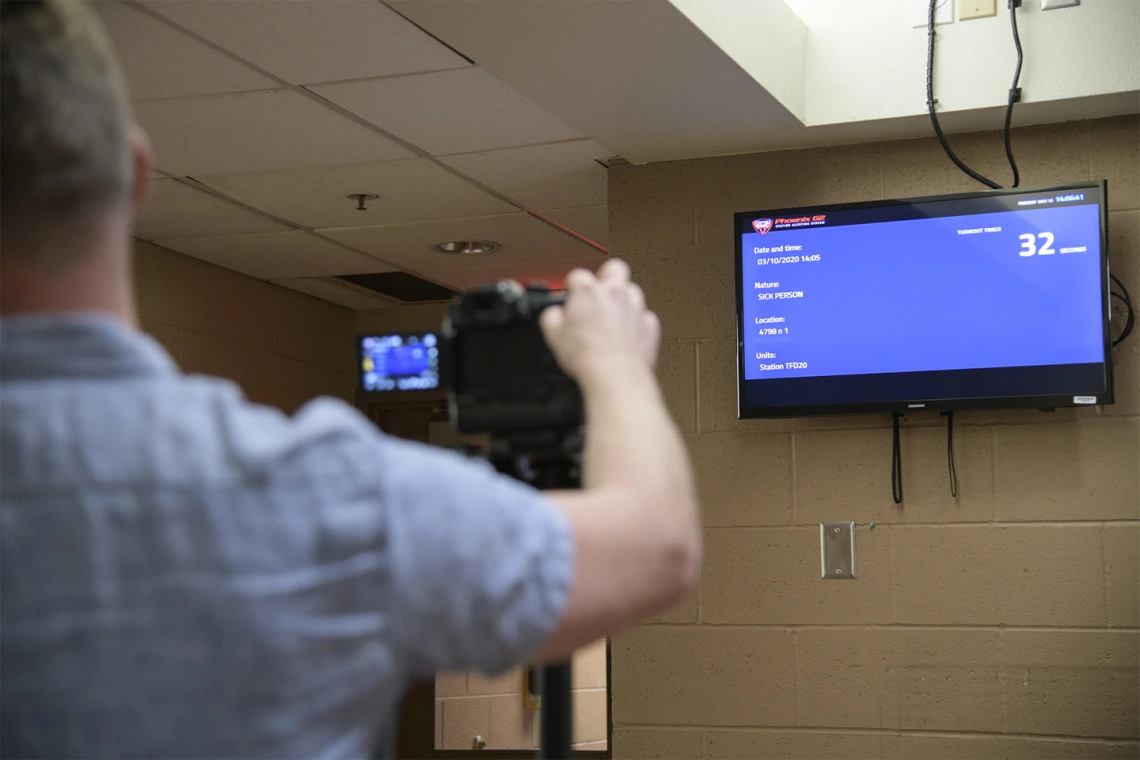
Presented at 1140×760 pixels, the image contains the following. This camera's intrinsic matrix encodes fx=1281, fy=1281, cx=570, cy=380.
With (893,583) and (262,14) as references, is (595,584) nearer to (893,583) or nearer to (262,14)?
(262,14)

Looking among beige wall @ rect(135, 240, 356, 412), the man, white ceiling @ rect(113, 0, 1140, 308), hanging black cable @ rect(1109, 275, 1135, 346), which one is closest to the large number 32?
hanging black cable @ rect(1109, 275, 1135, 346)

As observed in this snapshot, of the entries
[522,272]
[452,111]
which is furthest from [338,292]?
[452,111]

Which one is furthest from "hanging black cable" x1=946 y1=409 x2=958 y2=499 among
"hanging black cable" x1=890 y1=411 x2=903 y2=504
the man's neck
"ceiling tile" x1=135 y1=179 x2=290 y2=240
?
the man's neck

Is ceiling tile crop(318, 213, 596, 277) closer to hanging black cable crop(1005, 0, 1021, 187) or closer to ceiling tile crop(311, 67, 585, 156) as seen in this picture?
ceiling tile crop(311, 67, 585, 156)

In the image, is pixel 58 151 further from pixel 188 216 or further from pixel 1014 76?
pixel 188 216

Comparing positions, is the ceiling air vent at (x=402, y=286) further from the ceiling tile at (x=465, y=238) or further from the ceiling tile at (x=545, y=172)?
the ceiling tile at (x=545, y=172)

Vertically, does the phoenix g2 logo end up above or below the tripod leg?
above

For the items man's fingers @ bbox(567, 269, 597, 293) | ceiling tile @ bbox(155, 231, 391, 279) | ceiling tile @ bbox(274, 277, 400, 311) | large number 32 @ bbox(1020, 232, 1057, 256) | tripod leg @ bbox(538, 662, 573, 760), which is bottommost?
tripod leg @ bbox(538, 662, 573, 760)

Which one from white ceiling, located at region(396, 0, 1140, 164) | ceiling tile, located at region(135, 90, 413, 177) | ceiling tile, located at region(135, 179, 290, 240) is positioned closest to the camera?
white ceiling, located at region(396, 0, 1140, 164)

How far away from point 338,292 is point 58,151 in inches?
201

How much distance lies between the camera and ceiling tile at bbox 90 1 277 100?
2729 mm

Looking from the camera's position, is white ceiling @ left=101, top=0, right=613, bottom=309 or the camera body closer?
the camera body

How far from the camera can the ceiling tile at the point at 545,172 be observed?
368 centimetres

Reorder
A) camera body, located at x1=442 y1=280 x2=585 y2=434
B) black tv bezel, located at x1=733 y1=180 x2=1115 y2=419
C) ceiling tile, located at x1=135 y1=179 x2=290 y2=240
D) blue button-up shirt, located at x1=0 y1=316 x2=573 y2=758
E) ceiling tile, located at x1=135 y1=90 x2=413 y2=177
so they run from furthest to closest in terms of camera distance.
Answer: ceiling tile, located at x1=135 y1=179 x2=290 y2=240, ceiling tile, located at x1=135 y1=90 x2=413 y2=177, black tv bezel, located at x1=733 y1=180 x2=1115 y2=419, camera body, located at x1=442 y1=280 x2=585 y2=434, blue button-up shirt, located at x1=0 y1=316 x2=573 y2=758
